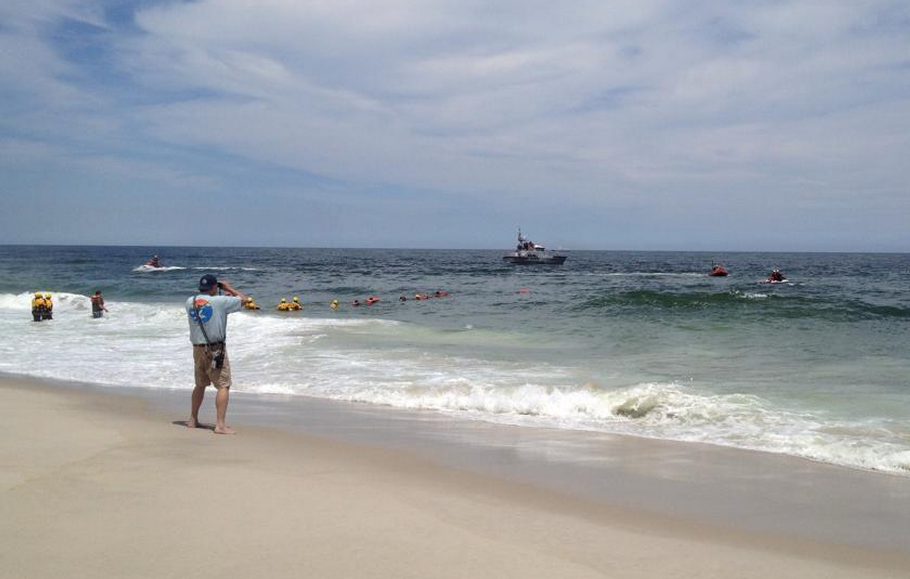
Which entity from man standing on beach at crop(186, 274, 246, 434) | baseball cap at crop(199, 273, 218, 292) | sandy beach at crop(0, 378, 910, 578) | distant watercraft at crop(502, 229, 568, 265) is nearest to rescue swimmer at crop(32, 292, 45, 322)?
man standing on beach at crop(186, 274, 246, 434)

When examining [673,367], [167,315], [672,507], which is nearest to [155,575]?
[672,507]

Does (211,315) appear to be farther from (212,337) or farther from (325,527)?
(325,527)

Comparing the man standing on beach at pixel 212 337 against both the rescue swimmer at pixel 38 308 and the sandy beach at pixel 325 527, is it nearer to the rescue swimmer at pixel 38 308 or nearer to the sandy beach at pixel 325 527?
the sandy beach at pixel 325 527

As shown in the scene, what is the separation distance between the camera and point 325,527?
4453 millimetres

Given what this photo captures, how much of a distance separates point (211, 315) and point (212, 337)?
24 centimetres

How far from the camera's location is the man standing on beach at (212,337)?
7484 millimetres

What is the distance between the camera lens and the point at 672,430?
8.37 meters

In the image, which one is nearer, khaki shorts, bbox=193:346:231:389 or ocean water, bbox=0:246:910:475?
khaki shorts, bbox=193:346:231:389

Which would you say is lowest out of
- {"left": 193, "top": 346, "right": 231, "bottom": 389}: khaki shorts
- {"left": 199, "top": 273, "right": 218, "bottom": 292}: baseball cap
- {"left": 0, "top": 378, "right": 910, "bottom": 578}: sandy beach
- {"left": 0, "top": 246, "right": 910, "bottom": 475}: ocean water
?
{"left": 0, "top": 246, "right": 910, "bottom": 475}: ocean water

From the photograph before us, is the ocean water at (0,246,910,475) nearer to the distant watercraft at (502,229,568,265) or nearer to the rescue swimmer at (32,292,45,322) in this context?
the rescue swimmer at (32,292,45,322)

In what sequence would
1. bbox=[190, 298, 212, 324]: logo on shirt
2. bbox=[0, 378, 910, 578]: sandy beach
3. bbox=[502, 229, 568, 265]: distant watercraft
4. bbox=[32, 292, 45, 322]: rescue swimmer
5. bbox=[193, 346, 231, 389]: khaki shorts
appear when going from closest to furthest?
bbox=[0, 378, 910, 578]: sandy beach → bbox=[190, 298, 212, 324]: logo on shirt → bbox=[193, 346, 231, 389]: khaki shorts → bbox=[32, 292, 45, 322]: rescue swimmer → bbox=[502, 229, 568, 265]: distant watercraft

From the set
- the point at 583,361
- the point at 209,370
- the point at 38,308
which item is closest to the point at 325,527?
the point at 209,370

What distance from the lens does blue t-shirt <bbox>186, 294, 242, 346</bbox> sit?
7.48m

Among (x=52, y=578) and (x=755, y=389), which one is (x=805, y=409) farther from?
(x=52, y=578)
